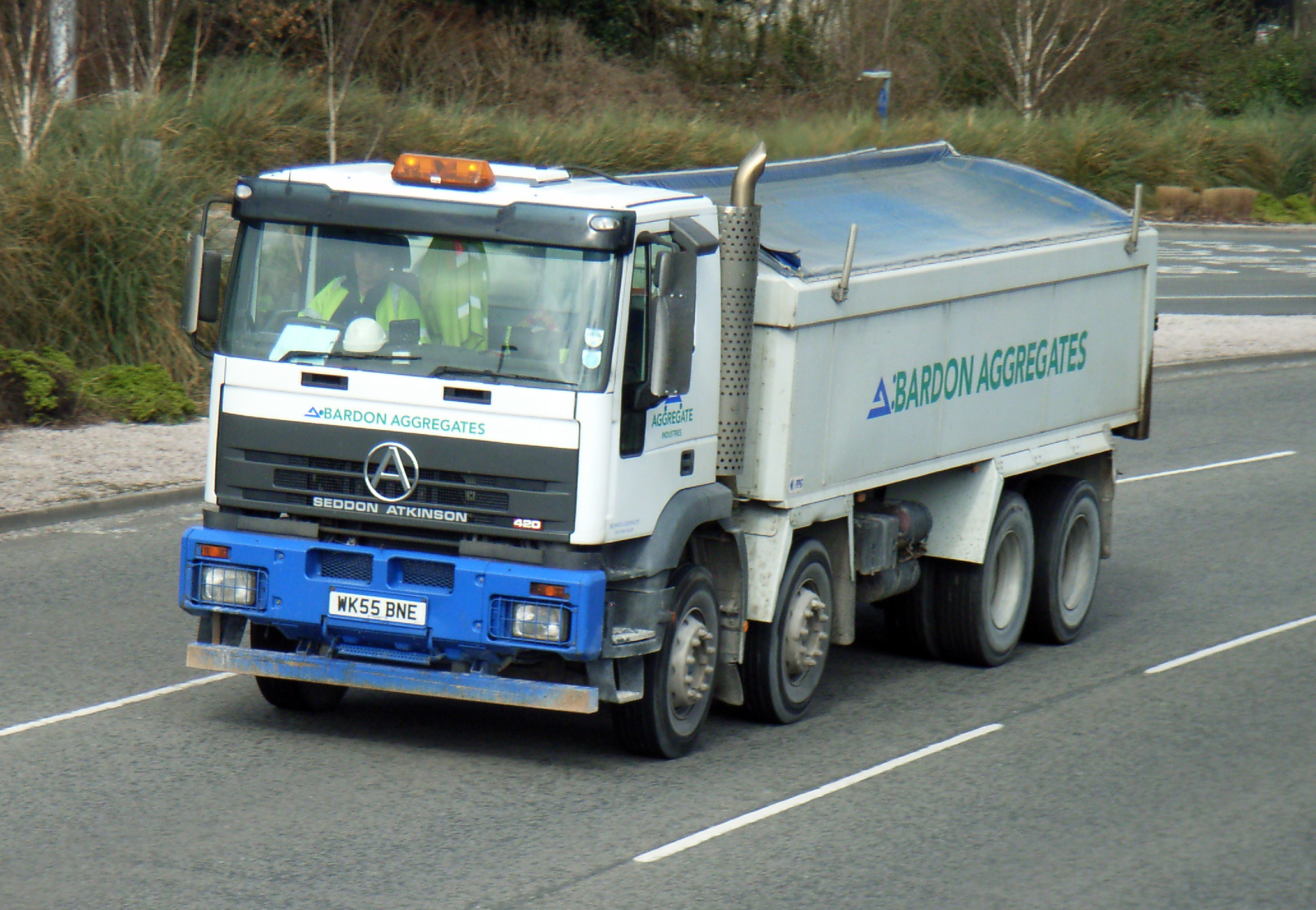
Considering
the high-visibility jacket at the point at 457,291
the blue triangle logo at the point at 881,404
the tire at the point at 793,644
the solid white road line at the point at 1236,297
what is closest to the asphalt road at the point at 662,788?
the tire at the point at 793,644

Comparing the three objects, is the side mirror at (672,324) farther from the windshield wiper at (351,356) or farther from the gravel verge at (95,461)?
the gravel verge at (95,461)

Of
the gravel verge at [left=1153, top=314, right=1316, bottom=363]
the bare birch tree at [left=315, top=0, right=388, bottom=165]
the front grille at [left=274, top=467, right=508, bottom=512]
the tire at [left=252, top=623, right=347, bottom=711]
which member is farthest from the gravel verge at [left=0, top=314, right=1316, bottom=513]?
the gravel verge at [left=1153, top=314, right=1316, bottom=363]

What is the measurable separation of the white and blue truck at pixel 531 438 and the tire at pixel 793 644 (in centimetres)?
2

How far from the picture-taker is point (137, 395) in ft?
54.1

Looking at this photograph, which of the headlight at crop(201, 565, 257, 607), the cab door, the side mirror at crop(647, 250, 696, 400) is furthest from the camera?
the headlight at crop(201, 565, 257, 607)

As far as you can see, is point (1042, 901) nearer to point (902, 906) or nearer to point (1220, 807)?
point (902, 906)

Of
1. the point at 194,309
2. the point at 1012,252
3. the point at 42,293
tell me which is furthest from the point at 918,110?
the point at 194,309

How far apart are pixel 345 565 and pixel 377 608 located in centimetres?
24

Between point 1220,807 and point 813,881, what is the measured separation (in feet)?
6.95

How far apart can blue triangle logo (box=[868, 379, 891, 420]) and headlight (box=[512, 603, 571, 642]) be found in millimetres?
2247

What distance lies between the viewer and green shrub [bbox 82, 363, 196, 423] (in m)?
16.3

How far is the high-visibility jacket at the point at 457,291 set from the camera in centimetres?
746

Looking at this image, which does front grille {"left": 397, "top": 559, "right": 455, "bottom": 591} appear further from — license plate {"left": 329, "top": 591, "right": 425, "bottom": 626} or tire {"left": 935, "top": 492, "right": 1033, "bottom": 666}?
tire {"left": 935, "top": 492, "right": 1033, "bottom": 666}

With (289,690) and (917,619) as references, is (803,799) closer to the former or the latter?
(289,690)
